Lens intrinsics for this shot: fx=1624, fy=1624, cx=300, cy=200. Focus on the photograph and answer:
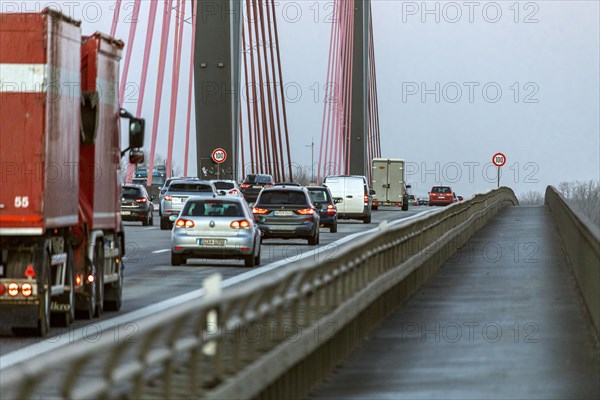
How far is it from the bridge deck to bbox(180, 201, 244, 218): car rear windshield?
4.08 meters

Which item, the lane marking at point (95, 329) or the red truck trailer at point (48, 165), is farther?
the red truck trailer at point (48, 165)

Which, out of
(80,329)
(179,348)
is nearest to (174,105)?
(80,329)

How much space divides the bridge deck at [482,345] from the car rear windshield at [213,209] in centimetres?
408

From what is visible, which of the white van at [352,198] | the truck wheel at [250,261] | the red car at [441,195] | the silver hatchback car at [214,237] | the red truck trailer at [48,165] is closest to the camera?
the red truck trailer at [48,165]

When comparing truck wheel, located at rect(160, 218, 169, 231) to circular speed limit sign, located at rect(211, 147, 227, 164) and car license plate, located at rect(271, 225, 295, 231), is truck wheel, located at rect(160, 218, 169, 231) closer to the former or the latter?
circular speed limit sign, located at rect(211, 147, 227, 164)

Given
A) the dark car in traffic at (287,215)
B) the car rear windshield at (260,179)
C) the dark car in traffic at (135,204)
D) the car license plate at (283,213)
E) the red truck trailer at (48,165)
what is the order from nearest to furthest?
the red truck trailer at (48,165), the dark car in traffic at (287,215), the car license plate at (283,213), the dark car in traffic at (135,204), the car rear windshield at (260,179)

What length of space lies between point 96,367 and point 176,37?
48622mm

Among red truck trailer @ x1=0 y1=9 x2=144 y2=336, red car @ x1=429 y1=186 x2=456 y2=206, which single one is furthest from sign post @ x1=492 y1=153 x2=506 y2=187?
red truck trailer @ x1=0 y1=9 x2=144 y2=336

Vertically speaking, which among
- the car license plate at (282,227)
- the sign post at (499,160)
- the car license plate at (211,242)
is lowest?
the car license plate at (211,242)

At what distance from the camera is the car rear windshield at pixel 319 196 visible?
5103cm

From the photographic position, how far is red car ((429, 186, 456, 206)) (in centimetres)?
12188

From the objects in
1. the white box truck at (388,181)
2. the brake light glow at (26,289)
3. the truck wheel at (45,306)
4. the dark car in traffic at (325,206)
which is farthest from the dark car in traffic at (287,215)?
the white box truck at (388,181)

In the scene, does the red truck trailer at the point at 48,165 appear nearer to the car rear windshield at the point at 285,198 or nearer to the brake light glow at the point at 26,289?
the brake light glow at the point at 26,289

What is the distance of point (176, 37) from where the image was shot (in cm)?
5512
